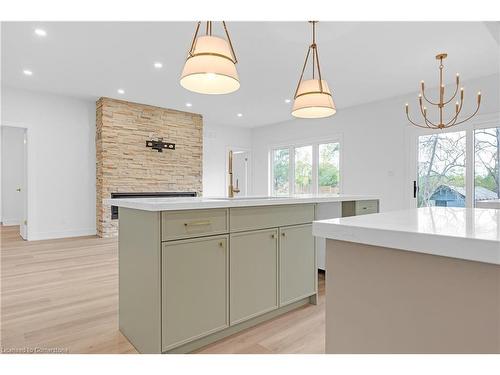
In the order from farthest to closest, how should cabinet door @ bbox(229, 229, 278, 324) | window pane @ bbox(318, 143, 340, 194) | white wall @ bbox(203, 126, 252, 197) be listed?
white wall @ bbox(203, 126, 252, 197), window pane @ bbox(318, 143, 340, 194), cabinet door @ bbox(229, 229, 278, 324)

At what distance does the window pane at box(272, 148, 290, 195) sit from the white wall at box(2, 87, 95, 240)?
4427 mm

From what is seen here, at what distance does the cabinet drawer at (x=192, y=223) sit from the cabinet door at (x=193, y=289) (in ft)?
0.13

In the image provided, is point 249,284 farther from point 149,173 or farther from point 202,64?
point 149,173

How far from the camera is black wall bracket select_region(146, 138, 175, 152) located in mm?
6203

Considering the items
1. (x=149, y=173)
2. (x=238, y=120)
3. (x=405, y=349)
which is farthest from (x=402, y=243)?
(x=238, y=120)

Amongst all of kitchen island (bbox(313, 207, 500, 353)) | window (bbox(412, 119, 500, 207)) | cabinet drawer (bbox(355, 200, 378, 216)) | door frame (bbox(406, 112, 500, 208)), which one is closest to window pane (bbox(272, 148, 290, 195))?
door frame (bbox(406, 112, 500, 208))

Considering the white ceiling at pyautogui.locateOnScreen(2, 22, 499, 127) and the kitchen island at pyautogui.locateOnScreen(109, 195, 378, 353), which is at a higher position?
the white ceiling at pyautogui.locateOnScreen(2, 22, 499, 127)

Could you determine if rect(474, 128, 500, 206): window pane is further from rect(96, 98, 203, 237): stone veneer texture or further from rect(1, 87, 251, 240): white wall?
rect(1, 87, 251, 240): white wall

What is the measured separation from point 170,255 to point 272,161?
6998mm

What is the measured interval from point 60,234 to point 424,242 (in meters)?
6.31

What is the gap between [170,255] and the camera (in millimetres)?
1604

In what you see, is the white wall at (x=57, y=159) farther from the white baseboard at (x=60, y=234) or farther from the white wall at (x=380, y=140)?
the white wall at (x=380, y=140)

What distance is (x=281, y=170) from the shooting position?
822cm

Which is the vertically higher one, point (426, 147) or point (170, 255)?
point (426, 147)
